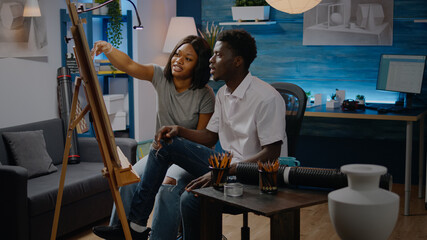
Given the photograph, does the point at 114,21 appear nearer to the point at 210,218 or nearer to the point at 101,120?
the point at 101,120

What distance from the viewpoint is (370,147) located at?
505 cm

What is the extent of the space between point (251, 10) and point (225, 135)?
281cm

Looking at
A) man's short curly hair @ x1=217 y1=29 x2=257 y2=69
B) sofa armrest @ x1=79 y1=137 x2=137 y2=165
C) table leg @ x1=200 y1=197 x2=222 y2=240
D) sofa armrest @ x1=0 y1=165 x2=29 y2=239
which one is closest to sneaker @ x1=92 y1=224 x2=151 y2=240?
table leg @ x1=200 y1=197 x2=222 y2=240

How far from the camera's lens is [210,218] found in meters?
2.07

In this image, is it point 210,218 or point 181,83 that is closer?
point 210,218

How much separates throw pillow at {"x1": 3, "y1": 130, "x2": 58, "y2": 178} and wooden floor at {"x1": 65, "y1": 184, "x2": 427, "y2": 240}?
50 cm

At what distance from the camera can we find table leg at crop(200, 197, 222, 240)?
2059mm

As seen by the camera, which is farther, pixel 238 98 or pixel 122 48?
pixel 122 48

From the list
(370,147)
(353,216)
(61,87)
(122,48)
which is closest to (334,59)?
(370,147)

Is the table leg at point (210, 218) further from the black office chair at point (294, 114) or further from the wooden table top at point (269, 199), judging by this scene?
the black office chair at point (294, 114)

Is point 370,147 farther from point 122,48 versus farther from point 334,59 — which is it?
point 122,48

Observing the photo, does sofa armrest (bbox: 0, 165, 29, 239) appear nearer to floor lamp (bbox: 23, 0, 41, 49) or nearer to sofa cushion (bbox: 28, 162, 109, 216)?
sofa cushion (bbox: 28, 162, 109, 216)

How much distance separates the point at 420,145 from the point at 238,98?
8.07ft

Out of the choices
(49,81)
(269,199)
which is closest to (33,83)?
(49,81)
